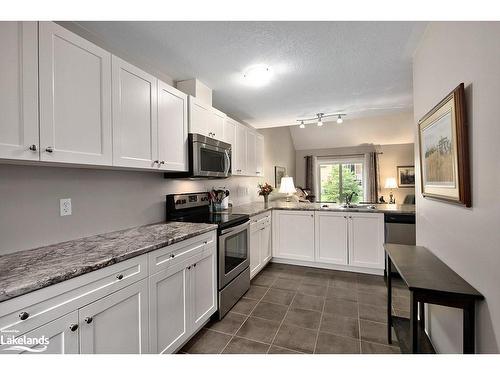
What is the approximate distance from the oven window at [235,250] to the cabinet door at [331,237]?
1280 millimetres

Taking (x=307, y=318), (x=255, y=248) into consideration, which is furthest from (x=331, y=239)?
(x=307, y=318)

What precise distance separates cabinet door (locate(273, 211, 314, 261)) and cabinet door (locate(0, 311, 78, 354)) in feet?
9.26

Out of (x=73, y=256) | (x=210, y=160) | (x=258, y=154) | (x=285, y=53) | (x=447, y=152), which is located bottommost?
(x=73, y=256)

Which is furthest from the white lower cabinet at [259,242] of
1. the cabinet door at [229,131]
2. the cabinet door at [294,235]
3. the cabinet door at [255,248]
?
the cabinet door at [229,131]

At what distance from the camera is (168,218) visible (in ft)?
7.61

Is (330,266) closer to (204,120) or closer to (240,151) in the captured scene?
(240,151)

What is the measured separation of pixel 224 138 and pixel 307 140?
5041 mm

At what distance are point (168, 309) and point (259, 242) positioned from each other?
5.66ft

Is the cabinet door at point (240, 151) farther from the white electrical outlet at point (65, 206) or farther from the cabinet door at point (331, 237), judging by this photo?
the white electrical outlet at point (65, 206)

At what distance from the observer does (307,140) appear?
7309 millimetres

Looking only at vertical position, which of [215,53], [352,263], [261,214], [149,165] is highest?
[215,53]

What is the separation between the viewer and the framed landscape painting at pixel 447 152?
113cm
